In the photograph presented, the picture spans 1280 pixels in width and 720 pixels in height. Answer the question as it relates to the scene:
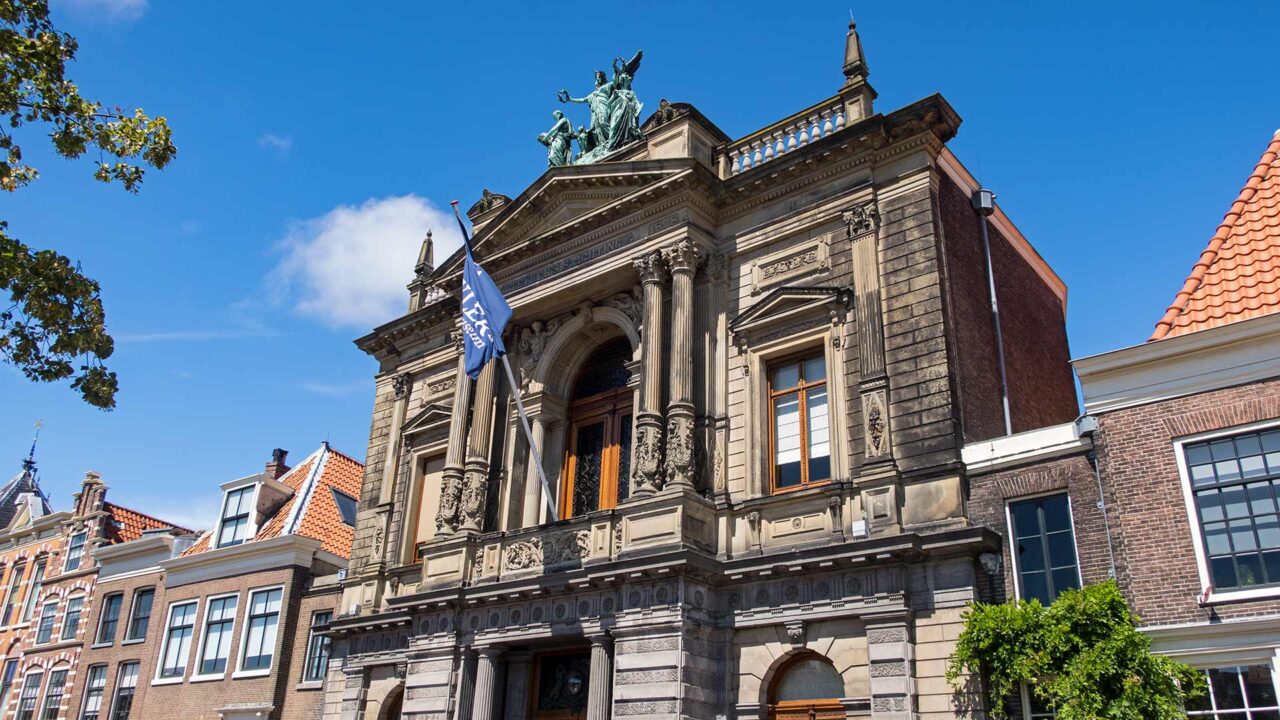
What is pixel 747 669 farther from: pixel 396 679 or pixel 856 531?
pixel 396 679

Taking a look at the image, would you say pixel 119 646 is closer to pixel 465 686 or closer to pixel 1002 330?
pixel 465 686

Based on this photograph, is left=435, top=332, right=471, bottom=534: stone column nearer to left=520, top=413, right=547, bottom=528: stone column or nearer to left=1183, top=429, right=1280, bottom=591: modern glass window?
left=520, top=413, right=547, bottom=528: stone column

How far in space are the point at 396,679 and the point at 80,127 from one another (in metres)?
14.1

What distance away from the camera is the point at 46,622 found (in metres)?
39.0

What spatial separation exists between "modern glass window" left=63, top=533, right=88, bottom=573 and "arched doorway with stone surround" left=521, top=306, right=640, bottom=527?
2574cm

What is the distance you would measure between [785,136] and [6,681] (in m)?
37.4

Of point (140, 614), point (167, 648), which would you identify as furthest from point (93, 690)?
point (167, 648)

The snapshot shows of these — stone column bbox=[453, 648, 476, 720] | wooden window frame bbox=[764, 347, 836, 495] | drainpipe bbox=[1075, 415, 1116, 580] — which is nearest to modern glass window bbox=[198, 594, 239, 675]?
stone column bbox=[453, 648, 476, 720]

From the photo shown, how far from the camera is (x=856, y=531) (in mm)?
16719

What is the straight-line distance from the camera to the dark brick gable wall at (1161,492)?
13.5 metres

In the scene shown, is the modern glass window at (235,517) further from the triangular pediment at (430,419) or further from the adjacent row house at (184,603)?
the triangular pediment at (430,419)

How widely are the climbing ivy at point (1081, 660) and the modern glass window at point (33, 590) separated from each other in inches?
1528

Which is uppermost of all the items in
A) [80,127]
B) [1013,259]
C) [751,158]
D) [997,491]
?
[751,158]

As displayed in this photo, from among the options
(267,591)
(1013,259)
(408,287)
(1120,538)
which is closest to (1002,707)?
(1120,538)
